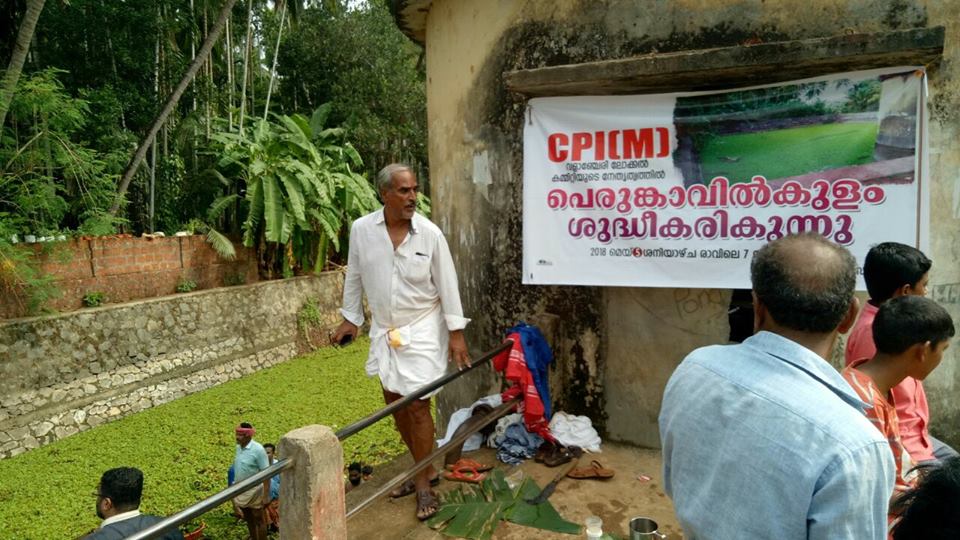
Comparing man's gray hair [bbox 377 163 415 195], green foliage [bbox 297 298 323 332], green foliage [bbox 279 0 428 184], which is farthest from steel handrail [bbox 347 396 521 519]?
green foliage [bbox 279 0 428 184]

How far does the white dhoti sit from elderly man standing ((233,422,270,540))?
6.30ft

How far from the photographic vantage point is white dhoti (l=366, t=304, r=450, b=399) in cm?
358

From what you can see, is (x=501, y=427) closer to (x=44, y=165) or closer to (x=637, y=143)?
(x=637, y=143)

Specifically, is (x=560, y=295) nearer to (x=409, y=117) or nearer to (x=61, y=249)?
(x=61, y=249)

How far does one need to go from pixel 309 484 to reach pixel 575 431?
2.31m

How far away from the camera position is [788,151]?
11.5ft

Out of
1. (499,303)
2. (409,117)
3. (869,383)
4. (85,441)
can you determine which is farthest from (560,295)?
(409,117)

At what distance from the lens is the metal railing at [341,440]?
180cm

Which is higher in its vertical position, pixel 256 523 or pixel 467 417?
pixel 467 417

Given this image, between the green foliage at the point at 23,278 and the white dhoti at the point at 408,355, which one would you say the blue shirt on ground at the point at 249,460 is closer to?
the white dhoti at the point at 408,355

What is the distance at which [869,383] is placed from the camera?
78.0 inches

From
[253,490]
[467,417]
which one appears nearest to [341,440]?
[467,417]

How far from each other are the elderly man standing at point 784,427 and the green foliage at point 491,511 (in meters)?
1.92

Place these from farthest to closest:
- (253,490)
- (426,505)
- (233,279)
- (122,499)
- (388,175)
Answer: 1. (233,279)
2. (253,490)
3. (388,175)
4. (426,505)
5. (122,499)
